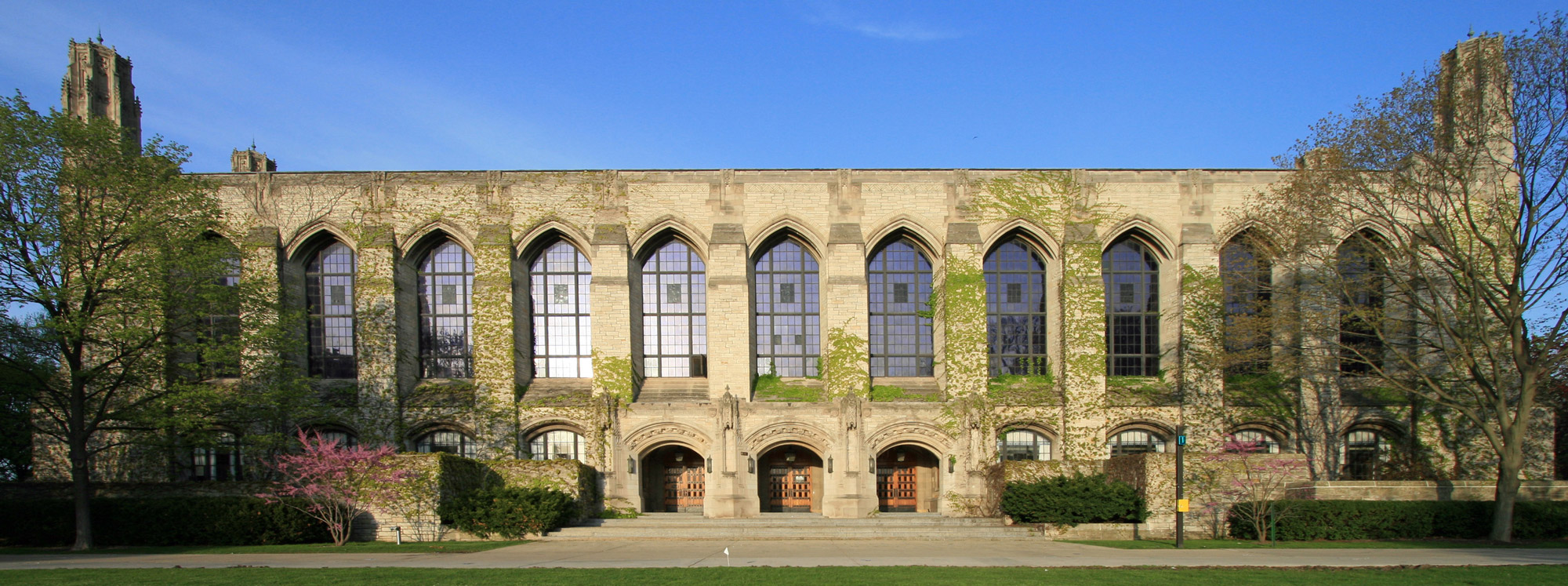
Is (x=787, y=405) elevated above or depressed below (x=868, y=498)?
above

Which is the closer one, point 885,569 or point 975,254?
point 885,569

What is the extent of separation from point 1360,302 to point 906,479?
15.2 meters

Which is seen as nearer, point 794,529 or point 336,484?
point 336,484

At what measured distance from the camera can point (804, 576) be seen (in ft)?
50.0

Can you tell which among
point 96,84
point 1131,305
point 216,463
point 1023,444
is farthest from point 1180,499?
point 96,84

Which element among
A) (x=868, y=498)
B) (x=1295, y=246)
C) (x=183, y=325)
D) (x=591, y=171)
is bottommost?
(x=868, y=498)

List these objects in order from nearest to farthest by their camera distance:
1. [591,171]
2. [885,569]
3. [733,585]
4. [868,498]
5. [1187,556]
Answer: [733,585] < [885,569] < [1187,556] < [868,498] < [591,171]

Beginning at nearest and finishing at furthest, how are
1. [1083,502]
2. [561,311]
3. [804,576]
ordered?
[804,576] < [1083,502] < [561,311]

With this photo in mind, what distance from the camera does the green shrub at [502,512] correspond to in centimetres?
2300

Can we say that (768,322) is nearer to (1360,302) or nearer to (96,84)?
(1360,302)

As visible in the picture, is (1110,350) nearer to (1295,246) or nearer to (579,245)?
(1295,246)

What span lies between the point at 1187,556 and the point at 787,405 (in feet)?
41.4

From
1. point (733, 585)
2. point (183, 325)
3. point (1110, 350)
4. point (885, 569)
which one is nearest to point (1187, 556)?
point (885, 569)

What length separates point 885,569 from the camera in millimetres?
16375
